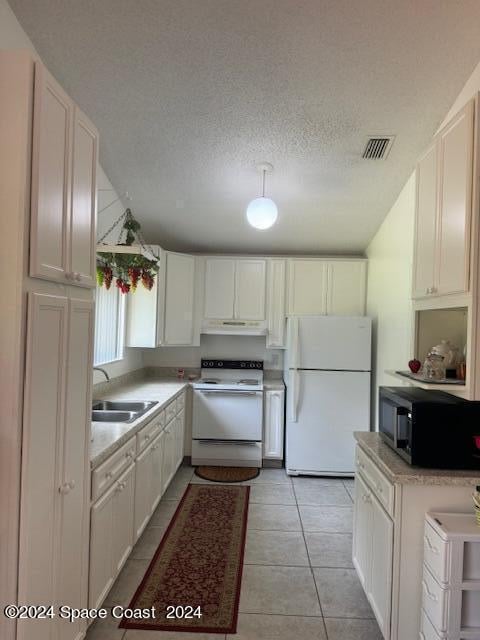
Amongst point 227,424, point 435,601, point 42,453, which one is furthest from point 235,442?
point 42,453

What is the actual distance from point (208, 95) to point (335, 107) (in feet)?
2.56

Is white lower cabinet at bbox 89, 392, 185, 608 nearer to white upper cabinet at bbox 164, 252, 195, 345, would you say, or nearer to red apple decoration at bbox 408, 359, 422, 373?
white upper cabinet at bbox 164, 252, 195, 345

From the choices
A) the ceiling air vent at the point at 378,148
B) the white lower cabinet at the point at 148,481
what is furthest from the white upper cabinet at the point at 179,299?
the ceiling air vent at the point at 378,148

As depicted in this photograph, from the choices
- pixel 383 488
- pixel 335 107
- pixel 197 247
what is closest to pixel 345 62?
pixel 335 107

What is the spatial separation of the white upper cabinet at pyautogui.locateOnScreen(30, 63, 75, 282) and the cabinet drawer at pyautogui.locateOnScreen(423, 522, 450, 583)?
1732 millimetres

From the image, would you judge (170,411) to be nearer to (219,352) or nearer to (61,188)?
(219,352)

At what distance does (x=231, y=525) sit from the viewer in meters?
3.02

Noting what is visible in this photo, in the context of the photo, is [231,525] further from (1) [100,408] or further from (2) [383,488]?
(2) [383,488]

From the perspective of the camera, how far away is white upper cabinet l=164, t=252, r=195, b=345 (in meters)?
4.14

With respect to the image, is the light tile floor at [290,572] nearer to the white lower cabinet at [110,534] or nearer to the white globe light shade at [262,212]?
the white lower cabinet at [110,534]

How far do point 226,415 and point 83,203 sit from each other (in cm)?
291

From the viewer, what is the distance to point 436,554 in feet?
5.22

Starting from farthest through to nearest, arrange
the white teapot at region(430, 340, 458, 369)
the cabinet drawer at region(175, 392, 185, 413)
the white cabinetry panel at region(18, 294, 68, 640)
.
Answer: the cabinet drawer at region(175, 392, 185, 413)
the white teapot at region(430, 340, 458, 369)
the white cabinetry panel at region(18, 294, 68, 640)

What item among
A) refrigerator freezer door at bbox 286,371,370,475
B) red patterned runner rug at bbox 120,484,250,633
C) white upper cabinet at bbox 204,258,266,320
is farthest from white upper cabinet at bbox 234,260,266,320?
red patterned runner rug at bbox 120,484,250,633
